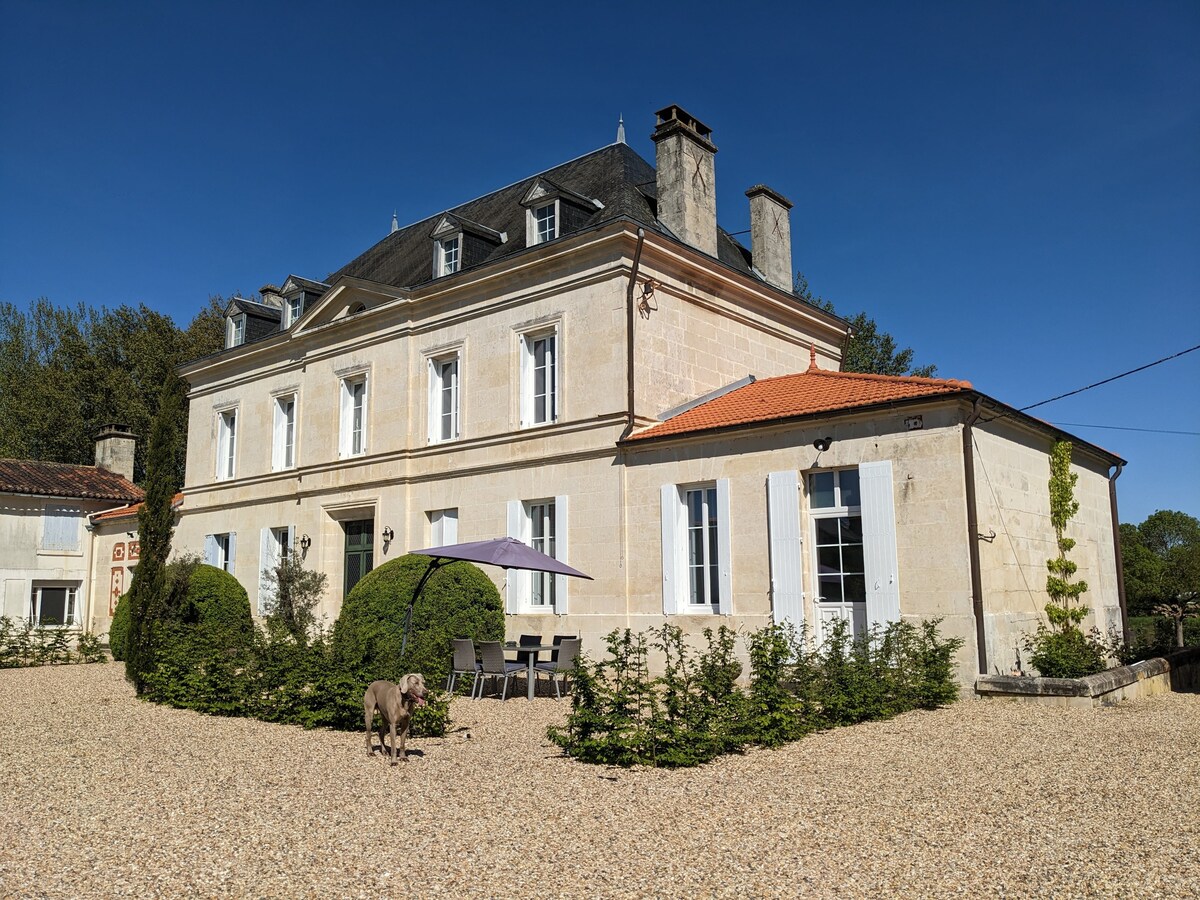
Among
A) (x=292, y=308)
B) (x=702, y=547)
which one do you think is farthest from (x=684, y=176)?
(x=292, y=308)

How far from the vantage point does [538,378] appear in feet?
51.2

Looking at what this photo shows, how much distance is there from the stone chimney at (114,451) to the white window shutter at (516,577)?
18.4m

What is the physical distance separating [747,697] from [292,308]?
50.2 ft

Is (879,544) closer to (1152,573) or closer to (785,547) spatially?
(785,547)

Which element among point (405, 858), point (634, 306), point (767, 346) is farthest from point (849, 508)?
point (405, 858)

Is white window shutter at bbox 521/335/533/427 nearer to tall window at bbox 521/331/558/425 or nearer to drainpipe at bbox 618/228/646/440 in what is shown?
tall window at bbox 521/331/558/425

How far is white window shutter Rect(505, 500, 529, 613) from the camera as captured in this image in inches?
589

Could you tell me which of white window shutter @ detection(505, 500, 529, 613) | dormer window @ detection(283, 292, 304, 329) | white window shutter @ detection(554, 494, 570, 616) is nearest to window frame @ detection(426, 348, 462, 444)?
white window shutter @ detection(505, 500, 529, 613)

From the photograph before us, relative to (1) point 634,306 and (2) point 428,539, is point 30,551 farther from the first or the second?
(1) point 634,306

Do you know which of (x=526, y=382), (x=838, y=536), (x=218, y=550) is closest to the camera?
(x=838, y=536)

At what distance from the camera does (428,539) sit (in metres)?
16.7

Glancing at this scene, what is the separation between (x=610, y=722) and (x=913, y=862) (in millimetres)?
3117

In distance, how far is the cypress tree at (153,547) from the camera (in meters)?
12.2

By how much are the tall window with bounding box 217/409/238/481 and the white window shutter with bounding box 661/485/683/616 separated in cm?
1270
